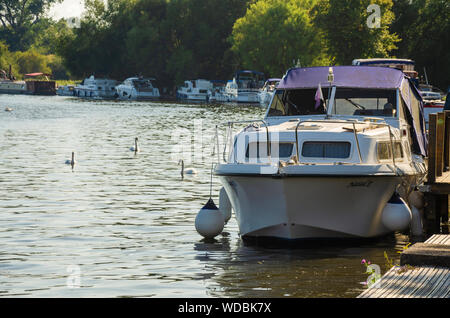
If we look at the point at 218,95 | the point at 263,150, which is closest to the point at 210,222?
the point at 263,150

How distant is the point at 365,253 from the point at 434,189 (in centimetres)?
278

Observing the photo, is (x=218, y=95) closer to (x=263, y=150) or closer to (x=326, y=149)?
(x=263, y=150)

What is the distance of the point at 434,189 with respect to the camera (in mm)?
18875

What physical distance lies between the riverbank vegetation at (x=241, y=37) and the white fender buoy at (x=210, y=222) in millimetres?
66180

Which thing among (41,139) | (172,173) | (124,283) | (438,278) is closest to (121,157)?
(172,173)

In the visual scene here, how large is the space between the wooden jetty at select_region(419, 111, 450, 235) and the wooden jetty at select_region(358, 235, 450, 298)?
19.6ft

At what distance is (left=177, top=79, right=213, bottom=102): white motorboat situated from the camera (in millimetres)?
121562

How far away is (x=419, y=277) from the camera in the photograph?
1147 cm

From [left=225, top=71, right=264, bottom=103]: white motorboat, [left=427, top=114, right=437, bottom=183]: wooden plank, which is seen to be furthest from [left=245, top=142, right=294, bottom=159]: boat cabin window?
[left=225, top=71, right=264, bottom=103]: white motorboat

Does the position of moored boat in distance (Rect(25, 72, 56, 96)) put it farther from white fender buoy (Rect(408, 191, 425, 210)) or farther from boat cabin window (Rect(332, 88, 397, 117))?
white fender buoy (Rect(408, 191, 425, 210))

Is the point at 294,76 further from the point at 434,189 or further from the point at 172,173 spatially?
the point at 172,173

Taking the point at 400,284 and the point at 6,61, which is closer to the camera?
the point at 400,284

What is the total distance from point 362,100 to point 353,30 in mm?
71134
